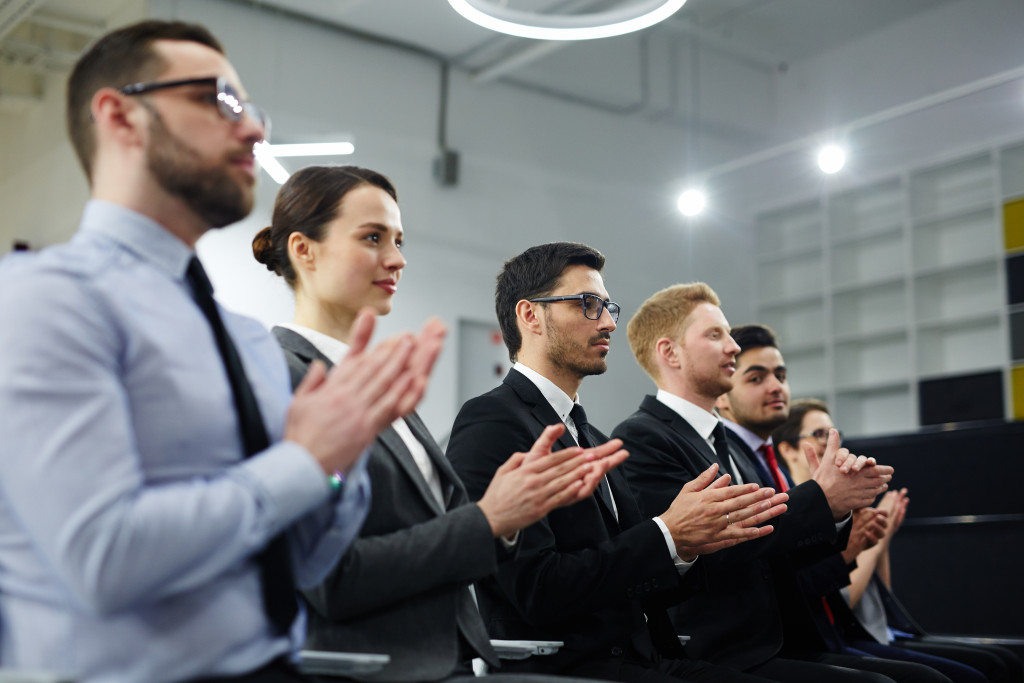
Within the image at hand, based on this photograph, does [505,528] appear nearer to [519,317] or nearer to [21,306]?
[21,306]

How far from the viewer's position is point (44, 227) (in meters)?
6.93

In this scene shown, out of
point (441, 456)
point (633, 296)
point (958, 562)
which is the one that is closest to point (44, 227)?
point (633, 296)

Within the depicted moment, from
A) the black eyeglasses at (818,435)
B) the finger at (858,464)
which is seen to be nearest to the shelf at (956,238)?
the black eyeglasses at (818,435)

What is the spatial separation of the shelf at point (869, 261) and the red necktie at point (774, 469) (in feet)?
15.5

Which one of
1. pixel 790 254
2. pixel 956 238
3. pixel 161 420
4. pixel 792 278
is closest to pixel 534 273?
pixel 161 420

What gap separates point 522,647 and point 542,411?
0.76 m

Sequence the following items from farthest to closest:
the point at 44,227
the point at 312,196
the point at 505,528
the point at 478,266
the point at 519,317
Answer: the point at 478,266, the point at 44,227, the point at 519,317, the point at 312,196, the point at 505,528

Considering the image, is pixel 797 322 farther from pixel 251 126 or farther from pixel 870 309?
pixel 251 126

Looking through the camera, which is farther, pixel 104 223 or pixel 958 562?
pixel 958 562

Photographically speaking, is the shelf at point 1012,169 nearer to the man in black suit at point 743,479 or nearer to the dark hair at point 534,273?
the man in black suit at point 743,479

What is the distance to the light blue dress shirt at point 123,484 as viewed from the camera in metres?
0.94

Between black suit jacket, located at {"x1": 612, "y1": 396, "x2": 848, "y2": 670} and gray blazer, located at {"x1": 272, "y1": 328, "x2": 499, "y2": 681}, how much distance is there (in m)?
1.07

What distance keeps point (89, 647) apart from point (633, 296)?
7051 mm

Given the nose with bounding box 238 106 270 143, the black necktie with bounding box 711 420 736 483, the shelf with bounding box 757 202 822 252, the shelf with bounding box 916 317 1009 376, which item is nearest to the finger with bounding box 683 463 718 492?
the black necktie with bounding box 711 420 736 483
